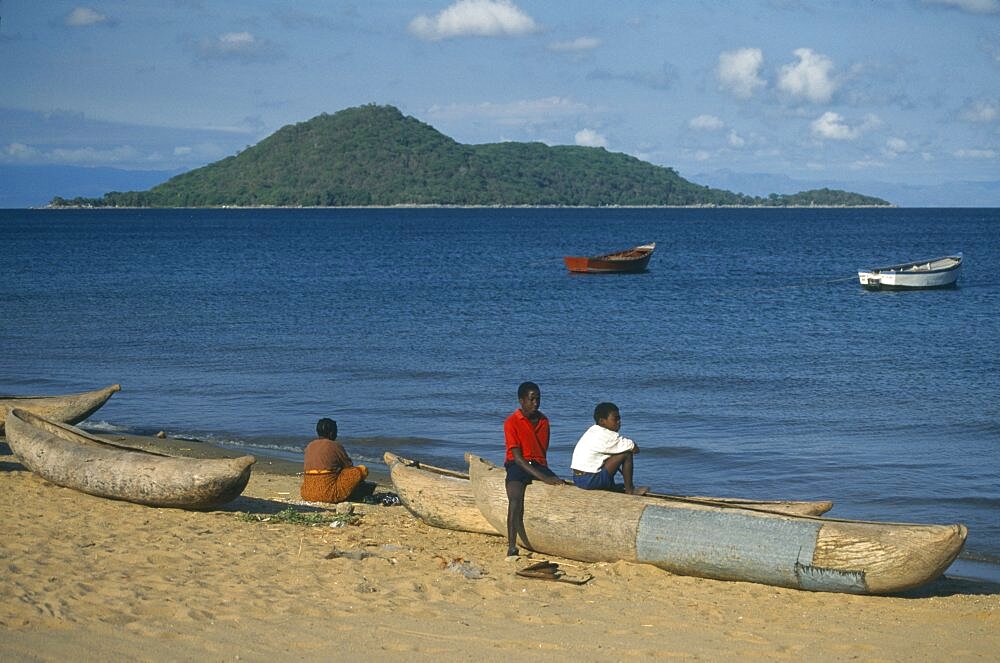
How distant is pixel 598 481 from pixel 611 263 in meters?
46.7

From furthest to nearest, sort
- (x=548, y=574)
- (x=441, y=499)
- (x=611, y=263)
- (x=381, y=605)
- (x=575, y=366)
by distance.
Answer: (x=611, y=263) → (x=575, y=366) → (x=441, y=499) → (x=548, y=574) → (x=381, y=605)

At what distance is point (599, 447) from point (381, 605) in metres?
2.82

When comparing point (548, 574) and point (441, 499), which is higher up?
point (441, 499)

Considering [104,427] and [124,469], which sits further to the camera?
[104,427]

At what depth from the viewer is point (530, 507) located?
9883 millimetres

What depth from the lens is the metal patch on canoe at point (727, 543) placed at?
8852mm

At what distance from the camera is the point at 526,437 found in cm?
1000

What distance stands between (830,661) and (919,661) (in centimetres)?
60

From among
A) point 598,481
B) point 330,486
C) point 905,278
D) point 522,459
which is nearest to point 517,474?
point 522,459

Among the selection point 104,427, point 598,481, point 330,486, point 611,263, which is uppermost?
point 611,263

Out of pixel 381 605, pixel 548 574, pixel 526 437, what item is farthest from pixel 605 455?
pixel 381 605

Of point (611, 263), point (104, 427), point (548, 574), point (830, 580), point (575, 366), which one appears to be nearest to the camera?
point (830, 580)

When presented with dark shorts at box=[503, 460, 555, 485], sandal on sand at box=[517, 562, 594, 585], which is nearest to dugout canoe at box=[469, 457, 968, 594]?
dark shorts at box=[503, 460, 555, 485]

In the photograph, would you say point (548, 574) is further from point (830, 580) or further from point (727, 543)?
point (830, 580)
